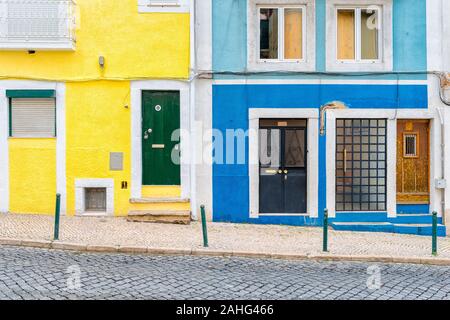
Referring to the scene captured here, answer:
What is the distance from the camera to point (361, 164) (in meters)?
Result: 11.5

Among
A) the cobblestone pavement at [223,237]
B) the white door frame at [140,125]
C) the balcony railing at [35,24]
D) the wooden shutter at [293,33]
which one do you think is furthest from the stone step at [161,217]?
the wooden shutter at [293,33]

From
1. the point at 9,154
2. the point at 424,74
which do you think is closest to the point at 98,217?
the point at 9,154

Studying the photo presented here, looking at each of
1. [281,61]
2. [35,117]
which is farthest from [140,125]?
[281,61]

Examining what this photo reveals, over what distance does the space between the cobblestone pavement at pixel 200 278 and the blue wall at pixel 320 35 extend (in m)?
5.69

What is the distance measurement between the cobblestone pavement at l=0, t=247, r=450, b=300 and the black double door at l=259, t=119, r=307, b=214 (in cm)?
369

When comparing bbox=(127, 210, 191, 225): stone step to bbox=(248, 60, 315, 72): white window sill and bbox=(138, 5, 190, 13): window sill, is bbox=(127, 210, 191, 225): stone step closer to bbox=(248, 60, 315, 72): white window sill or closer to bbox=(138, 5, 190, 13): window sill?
bbox=(248, 60, 315, 72): white window sill

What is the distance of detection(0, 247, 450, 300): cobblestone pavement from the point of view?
219 inches

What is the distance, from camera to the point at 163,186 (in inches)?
438

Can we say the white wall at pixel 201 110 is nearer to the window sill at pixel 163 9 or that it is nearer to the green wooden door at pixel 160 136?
the window sill at pixel 163 9

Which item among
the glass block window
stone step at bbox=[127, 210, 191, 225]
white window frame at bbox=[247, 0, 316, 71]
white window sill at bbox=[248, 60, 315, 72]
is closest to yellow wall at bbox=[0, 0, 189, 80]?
white window frame at bbox=[247, 0, 316, 71]

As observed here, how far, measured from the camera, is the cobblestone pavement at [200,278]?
555cm

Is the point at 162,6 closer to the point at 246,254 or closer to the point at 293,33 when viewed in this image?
the point at 293,33

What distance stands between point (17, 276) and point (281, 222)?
684cm

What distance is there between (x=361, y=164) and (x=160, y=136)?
558cm
